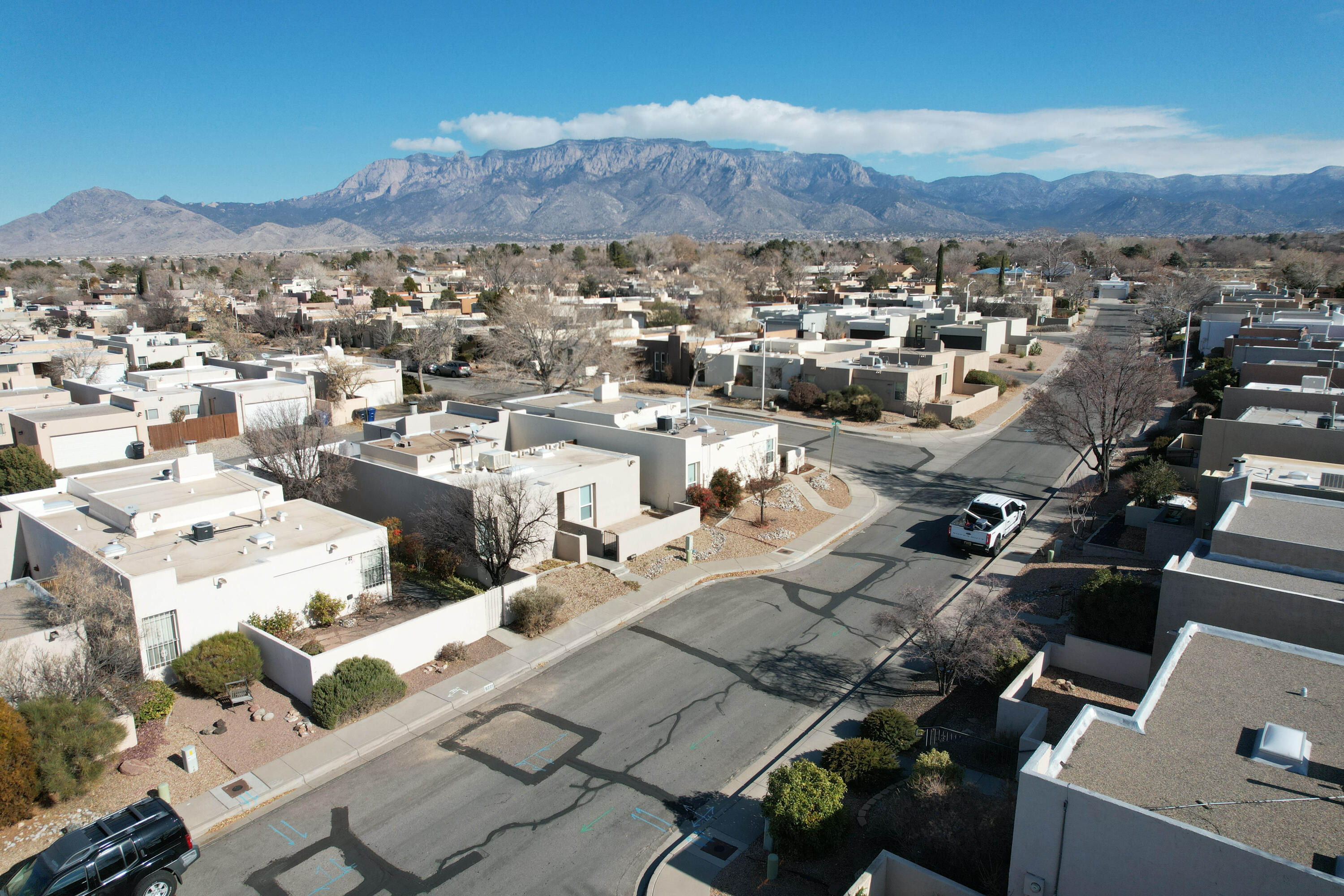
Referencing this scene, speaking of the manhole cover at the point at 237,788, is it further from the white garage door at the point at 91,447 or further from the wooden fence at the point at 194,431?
the wooden fence at the point at 194,431

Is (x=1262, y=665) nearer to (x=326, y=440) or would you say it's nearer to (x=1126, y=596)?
(x=1126, y=596)

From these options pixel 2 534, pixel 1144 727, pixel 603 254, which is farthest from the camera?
pixel 603 254

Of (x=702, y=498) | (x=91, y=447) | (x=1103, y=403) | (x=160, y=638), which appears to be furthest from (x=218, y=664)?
(x=1103, y=403)

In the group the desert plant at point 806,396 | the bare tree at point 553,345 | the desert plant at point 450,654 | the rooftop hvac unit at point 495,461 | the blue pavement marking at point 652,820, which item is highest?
the bare tree at point 553,345

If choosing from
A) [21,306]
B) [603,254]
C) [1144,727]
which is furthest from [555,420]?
[603,254]

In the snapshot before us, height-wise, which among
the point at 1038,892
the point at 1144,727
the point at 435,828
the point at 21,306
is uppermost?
the point at 21,306


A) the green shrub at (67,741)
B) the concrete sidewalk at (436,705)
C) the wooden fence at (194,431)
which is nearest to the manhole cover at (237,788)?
the concrete sidewalk at (436,705)

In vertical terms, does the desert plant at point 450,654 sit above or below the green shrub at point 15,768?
below
